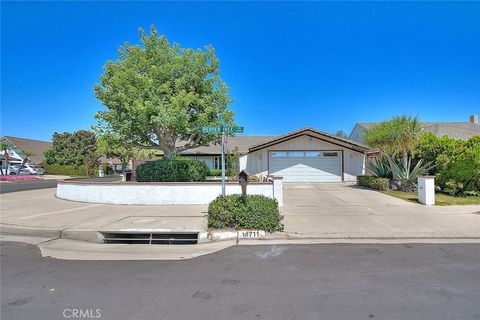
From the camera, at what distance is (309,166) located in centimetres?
2209

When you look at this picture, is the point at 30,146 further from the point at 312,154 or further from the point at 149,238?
the point at 149,238

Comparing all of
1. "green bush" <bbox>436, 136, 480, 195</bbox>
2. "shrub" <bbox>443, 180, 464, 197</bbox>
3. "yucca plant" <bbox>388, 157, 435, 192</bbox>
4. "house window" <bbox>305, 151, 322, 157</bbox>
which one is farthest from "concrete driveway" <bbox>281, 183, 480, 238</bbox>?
"house window" <bbox>305, 151, 322, 157</bbox>

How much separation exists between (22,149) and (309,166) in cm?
4922

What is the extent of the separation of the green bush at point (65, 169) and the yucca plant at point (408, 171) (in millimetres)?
35227

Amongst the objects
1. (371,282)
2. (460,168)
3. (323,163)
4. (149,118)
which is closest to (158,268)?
(371,282)

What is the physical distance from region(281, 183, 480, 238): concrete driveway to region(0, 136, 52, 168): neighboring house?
46567mm

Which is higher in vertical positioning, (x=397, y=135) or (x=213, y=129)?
(x=397, y=135)

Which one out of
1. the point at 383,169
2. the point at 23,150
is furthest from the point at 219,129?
the point at 23,150

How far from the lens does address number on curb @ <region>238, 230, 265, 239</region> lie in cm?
671

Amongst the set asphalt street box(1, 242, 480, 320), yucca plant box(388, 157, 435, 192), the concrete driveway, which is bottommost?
asphalt street box(1, 242, 480, 320)

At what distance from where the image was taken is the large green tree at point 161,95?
12.0 m

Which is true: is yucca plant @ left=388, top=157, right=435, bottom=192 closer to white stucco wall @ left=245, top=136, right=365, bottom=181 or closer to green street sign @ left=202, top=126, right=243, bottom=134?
white stucco wall @ left=245, top=136, right=365, bottom=181

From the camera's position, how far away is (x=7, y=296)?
12.6ft

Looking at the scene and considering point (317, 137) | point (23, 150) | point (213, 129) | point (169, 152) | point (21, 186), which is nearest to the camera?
point (213, 129)
